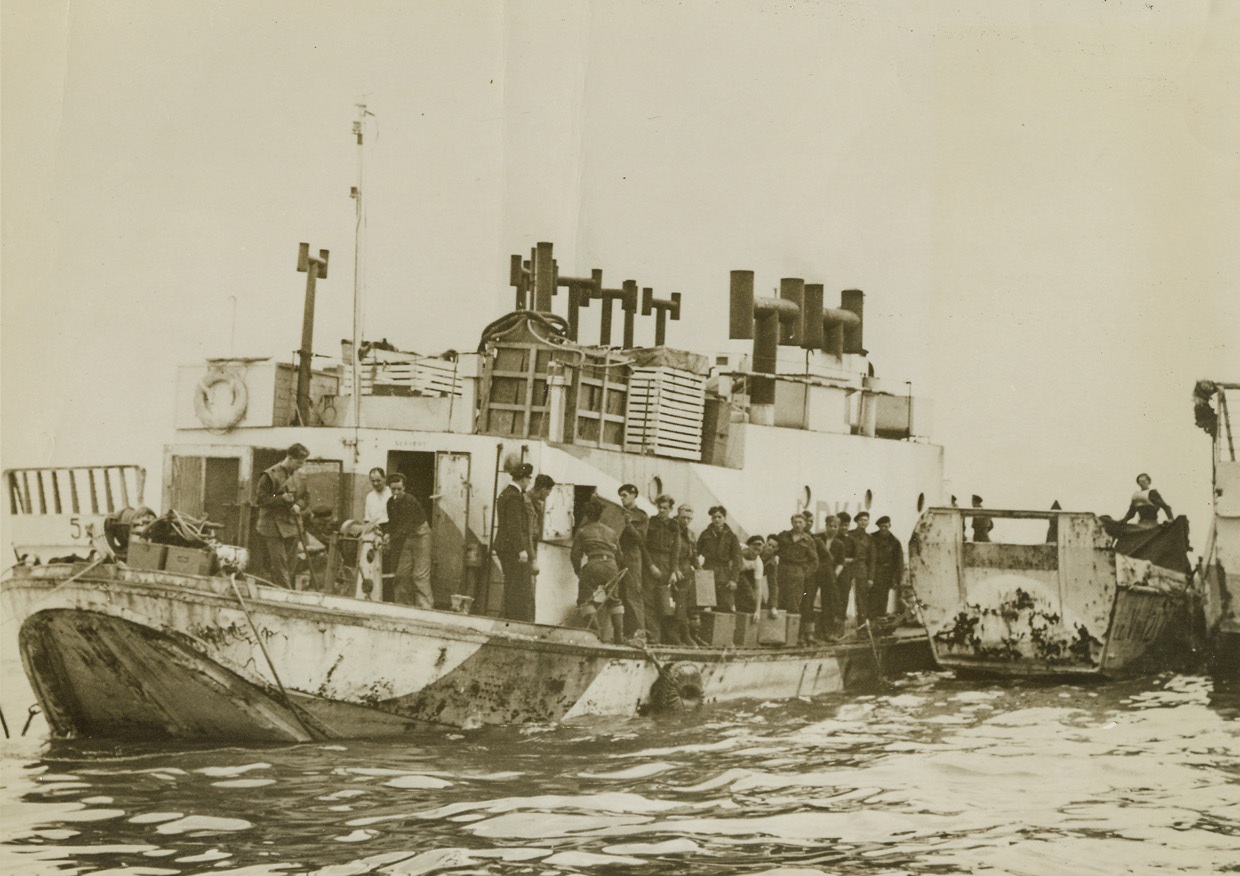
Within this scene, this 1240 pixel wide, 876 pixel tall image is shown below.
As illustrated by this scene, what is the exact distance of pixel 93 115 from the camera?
1029 centimetres

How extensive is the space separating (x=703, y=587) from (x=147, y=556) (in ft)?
18.2

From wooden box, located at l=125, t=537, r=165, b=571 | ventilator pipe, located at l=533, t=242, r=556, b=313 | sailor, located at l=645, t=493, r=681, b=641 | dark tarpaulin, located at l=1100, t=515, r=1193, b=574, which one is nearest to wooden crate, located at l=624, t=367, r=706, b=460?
sailor, located at l=645, t=493, r=681, b=641

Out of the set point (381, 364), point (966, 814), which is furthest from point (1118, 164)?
point (381, 364)

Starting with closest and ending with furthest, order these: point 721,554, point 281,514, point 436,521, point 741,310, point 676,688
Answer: point 281,514, point 436,521, point 676,688, point 721,554, point 741,310

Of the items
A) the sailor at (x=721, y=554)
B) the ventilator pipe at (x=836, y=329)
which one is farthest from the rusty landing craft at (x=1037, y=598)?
the ventilator pipe at (x=836, y=329)

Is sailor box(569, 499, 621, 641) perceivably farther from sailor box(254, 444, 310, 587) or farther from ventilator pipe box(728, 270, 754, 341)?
ventilator pipe box(728, 270, 754, 341)

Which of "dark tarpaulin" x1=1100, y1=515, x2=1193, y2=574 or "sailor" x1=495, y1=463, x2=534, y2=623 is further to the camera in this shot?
"dark tarpaulin" x1=1100, y1=515, x2=1193, y2=574

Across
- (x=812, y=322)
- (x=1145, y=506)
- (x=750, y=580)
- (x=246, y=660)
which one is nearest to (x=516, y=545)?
(x=246, y=660)

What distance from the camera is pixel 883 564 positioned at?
15820 millimetres

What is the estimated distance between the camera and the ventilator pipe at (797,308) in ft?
56.0

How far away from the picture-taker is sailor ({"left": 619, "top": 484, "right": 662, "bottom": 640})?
12.5 metres

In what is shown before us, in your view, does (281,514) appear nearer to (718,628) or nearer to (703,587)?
(703,587)

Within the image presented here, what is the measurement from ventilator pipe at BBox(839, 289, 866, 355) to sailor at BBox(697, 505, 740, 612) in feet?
17.2

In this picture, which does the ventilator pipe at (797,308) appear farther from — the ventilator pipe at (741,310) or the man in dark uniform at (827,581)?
the man in dark uniform at (827,581)
